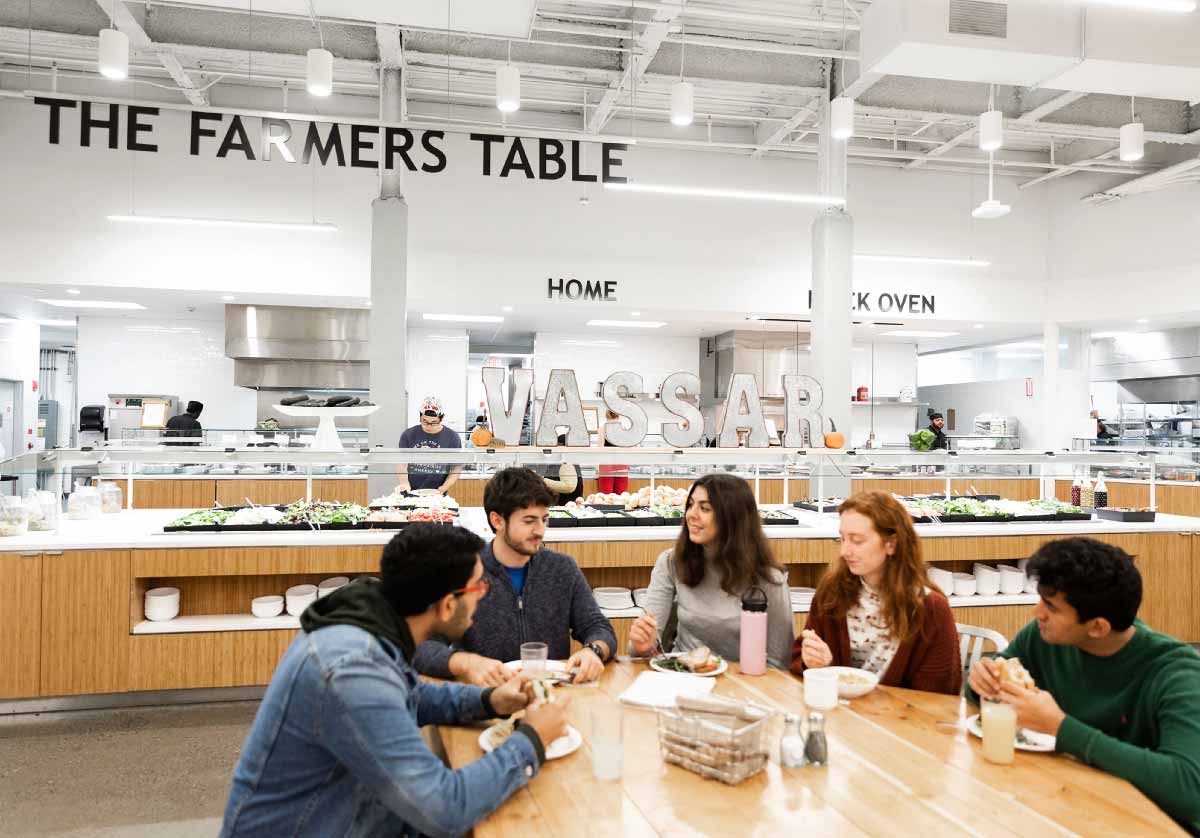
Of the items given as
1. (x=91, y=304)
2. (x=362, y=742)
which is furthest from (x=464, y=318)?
(x=362, y=742)

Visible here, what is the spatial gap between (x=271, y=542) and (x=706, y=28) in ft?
20.9

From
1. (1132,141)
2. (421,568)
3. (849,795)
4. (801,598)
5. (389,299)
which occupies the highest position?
(1132,141)

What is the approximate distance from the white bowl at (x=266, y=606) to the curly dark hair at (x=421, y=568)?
2.82 meters

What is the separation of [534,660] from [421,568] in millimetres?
562

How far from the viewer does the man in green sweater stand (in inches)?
67.2

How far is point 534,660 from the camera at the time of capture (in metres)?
2.11

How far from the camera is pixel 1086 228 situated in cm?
1074

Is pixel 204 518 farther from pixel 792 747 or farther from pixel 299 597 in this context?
pixel 792 747

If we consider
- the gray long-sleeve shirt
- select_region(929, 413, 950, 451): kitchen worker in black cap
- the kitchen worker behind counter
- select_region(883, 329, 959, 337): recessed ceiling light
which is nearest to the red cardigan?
the gray long-sleeve shirt

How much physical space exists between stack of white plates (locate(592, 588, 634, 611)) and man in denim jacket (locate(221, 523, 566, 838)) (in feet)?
8.94

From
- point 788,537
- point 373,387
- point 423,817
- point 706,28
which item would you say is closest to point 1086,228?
point 706,28

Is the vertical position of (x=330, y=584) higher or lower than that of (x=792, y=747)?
lower

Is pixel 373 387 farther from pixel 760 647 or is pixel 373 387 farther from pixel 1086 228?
pixel 1086 228

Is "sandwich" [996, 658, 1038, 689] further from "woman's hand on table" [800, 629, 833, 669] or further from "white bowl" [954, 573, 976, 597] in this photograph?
"white bowl" [954, 573, 976, 597]
